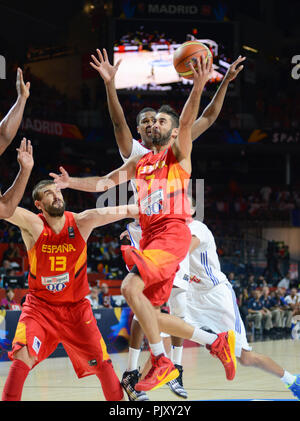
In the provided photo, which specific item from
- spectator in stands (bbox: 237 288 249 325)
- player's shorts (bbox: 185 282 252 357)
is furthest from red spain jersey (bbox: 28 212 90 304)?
spectator in stands (bbox: 237 288 249 325)

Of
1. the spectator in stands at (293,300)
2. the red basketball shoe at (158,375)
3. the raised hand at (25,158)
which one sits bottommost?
the spectator in stands at (293,300)

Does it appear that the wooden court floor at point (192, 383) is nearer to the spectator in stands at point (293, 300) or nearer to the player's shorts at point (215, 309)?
the player's shorts at point (215, 309)

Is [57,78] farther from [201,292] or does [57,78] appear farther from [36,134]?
[201,292]

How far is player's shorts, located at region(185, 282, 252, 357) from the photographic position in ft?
22.5

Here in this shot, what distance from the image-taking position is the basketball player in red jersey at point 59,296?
210 inches

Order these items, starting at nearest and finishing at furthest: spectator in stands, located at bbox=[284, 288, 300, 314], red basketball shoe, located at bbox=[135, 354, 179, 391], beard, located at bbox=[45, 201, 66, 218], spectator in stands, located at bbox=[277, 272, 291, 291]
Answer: red basketball shoe, located at bbox=[135, 354, 179, 391] → beard, located at bbox=[45, 201, 66, 218] → spectator in stands, located at bbox=[284, 288, 300, 314] → spectator in stands, located at bbox=[277, 272, 291, 291]

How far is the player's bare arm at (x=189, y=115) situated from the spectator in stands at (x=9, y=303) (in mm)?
7144

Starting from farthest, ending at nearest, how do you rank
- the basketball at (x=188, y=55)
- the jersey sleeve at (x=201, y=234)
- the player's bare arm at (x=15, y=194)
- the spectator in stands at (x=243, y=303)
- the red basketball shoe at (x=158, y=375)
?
the spectator in stands at (x=243, y=303) → the jersey sleeve at (x=201, y=234) → the basketball at (x=188, y=55) → the player's bare arm at (x=15, y=194) → the red basketball shoe at (x=158, y=375)

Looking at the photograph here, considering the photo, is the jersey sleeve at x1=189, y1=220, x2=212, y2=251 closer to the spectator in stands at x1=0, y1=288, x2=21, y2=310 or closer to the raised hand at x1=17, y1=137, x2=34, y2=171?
the raised hand at x1=17, y1=137, x2=34, y2=171

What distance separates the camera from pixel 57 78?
2661 cm

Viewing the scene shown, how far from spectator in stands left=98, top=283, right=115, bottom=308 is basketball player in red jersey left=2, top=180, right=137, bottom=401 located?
738 cm

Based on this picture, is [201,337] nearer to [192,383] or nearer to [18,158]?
[192,383]

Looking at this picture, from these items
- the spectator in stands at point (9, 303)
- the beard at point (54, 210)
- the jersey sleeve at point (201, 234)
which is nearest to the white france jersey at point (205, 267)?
the jersey sleeve at point (201, 234)
